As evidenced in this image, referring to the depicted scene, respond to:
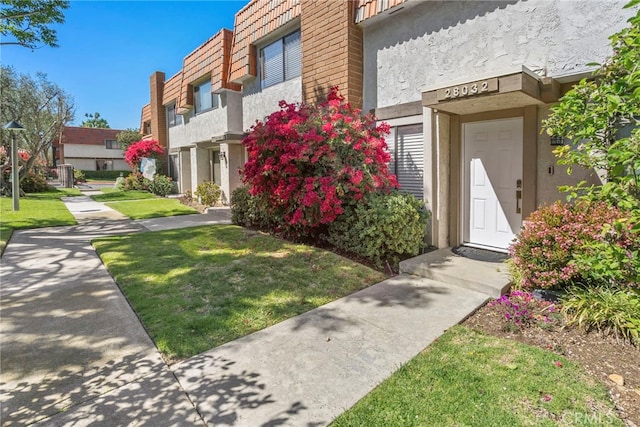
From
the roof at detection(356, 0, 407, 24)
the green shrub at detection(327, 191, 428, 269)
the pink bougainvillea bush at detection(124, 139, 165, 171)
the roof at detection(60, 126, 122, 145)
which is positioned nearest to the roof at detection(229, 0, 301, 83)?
the roof at detection(356, 0, 407, 24)

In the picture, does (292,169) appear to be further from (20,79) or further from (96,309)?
(20,79)

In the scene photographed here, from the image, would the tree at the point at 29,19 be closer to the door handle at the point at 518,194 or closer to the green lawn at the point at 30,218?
the green lawn at the point at 30,218

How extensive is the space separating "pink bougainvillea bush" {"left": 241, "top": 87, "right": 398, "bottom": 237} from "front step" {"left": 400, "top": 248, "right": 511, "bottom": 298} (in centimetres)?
151

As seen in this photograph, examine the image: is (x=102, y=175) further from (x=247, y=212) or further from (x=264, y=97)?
(x=247, y=212)

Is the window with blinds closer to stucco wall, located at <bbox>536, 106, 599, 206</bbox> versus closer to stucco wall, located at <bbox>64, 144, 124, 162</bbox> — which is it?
stucco wall, located at <bbox>536, 106, 599, 206</bbox>

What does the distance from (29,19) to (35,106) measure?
18.0 metres

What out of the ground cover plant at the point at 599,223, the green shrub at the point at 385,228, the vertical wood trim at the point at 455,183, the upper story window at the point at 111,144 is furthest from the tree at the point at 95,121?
the ground cover plant at the point at 599,223

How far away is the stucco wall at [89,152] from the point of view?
147ft

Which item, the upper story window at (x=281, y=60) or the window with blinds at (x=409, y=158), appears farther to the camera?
the upper story window at (x=281, y=60)

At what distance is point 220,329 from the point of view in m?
3.85

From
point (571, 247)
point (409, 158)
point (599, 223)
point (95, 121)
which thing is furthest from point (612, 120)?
point (95, 121)

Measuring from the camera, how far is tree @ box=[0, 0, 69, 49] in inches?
316

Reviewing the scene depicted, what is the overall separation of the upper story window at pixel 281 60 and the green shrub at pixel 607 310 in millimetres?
8520

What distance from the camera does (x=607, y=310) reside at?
363 centimetres
